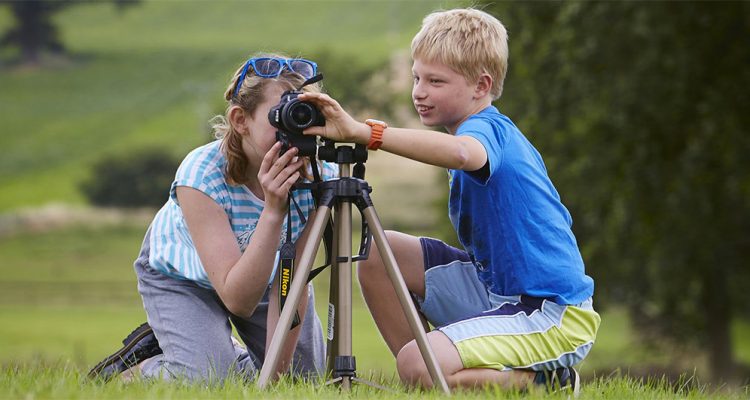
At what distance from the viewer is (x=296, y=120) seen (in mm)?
4055

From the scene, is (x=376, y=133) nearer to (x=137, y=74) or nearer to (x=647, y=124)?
(x=647, y=124)

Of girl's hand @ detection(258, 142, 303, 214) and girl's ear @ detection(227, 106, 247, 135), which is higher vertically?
girl's ear @ detection(227, 106, 247, 135)

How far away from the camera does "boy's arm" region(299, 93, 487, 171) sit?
4.01 m

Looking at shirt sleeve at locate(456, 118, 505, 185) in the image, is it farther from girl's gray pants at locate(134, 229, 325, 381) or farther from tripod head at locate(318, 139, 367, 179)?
girl's gray pants at locate(134, 229, 325, 381)

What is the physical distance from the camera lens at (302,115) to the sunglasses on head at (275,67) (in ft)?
2.40

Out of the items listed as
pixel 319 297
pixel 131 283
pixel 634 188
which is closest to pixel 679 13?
pixel 634 188

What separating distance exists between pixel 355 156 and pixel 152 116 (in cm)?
6202

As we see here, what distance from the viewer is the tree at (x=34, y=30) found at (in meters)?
62.5

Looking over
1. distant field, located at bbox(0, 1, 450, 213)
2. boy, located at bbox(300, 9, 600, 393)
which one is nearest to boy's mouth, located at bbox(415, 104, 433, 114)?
boy, located at bbox(300, 9, 600, 393)

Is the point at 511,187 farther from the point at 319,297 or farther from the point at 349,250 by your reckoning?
the point at 319,297

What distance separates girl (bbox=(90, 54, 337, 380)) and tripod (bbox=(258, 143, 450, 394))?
20 cm

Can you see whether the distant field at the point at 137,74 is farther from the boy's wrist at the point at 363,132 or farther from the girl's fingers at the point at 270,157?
the boy's wrist at the point at 363,132

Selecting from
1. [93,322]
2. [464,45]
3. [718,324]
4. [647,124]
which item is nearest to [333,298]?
[464,45]

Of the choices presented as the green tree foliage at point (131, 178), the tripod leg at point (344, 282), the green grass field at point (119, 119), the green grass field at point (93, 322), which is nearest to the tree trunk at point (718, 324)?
the green grass field at point (93, 322)
